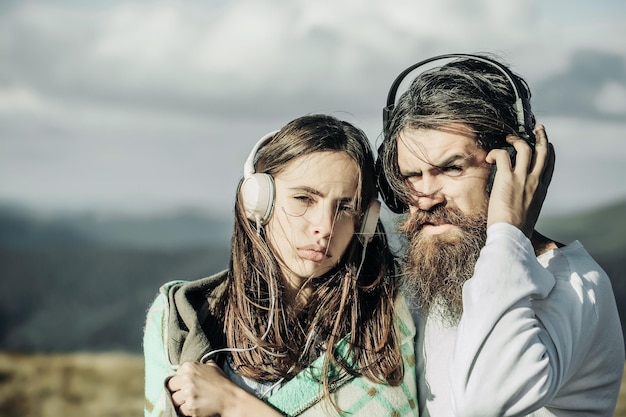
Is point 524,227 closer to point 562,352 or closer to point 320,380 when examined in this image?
point 562,352

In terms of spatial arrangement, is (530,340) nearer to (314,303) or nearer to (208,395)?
(314,303)

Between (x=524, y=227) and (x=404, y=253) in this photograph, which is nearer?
(x=524, y=227)

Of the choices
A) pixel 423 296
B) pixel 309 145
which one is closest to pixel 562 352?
pixel 423 296

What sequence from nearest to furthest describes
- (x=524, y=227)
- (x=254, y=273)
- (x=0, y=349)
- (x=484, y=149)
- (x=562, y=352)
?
(x=562, y=352) → (x=524, y=227) → (x=484, y=149) → (x=254, y=273) → (x=0, y=349)

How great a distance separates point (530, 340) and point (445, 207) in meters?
0.57

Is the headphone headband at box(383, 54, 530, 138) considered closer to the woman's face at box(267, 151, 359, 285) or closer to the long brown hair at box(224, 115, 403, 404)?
the long brown hair at box(224, 115, 403, 404)

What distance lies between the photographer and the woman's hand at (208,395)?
96.3 inches

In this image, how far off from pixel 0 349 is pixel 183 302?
7.59 metres

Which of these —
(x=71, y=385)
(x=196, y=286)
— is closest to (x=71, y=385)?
(x=71, y=385)

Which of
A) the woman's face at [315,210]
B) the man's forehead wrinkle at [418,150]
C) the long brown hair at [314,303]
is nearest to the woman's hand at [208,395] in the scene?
the long brown hair at [314,303]

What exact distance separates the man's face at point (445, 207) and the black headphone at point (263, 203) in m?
0.13

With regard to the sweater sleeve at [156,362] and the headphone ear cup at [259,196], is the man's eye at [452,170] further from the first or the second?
the sweater sleeve at [156,362]

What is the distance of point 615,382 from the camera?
2477 millimetres

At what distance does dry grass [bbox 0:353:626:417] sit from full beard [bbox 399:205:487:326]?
5459 mm
